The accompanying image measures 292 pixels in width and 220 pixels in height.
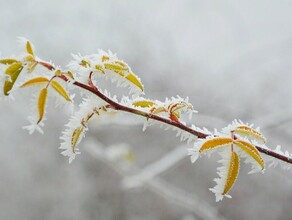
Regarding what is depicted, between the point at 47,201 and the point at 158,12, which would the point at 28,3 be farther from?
the point at 47,201

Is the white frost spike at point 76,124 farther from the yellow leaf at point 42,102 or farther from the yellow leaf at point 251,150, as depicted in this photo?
the yellow leaf at point 251,150

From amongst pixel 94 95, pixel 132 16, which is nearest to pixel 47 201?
pixel 132 16

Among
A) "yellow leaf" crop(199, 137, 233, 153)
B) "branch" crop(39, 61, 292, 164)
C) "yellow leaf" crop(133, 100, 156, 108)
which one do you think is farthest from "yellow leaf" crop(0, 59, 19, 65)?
"yellow leaf" crop(199, 137, 233, 153)

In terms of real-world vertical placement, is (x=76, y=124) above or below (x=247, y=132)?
below

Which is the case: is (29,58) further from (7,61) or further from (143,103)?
(143,103)

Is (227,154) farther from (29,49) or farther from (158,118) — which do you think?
(29,49)

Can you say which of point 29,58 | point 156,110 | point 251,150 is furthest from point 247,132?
point 29,58

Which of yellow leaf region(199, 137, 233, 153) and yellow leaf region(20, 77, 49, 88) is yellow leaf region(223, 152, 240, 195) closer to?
yellow leaf region(199, 137, 233, 153)

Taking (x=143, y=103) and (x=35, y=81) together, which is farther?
(x=143, y=103)
